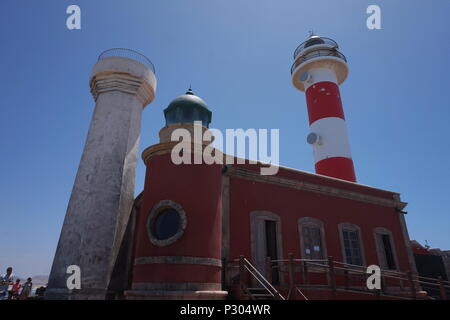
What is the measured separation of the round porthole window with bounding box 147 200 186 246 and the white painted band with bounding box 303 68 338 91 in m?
16.5

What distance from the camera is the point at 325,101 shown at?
64.7 feet

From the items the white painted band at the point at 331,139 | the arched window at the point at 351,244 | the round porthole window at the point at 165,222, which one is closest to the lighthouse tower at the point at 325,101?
the white painted band at the point at 331,139

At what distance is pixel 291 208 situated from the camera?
36.5 feet

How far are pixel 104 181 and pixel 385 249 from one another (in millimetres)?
12794

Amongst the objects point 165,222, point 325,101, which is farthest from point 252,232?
point 325,101

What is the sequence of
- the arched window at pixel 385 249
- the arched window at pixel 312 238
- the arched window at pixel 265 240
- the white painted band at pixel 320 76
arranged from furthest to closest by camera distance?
the white painted band at pixel 320 76, the arched window at pixel 385 249, the arched window at pixel 312 238, the arched window at pixel 265 240

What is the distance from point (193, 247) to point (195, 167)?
2353mm

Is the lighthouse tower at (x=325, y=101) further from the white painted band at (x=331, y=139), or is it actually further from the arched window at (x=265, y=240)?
the arched window at (x=265, y=240)

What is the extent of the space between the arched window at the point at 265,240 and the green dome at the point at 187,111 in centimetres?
411

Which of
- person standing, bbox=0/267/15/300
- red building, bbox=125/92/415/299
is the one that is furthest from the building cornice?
person standing, bbox=0/267/15/300

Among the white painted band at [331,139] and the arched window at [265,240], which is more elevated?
the white painted band at [331,139]

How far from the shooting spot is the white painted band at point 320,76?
68.2ft

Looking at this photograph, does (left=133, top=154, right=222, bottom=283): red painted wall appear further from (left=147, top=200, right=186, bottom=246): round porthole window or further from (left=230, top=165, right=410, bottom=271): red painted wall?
(left=230, top=165, right=410, bottom=271): red painted wall

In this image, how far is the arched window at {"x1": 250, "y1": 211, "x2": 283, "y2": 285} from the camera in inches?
384
